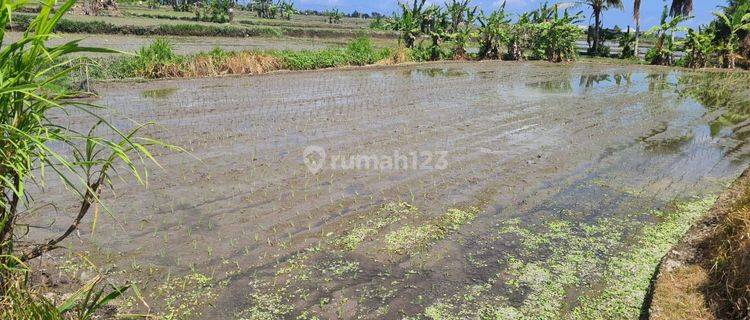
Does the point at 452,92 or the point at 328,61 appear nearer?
the point at 452,92

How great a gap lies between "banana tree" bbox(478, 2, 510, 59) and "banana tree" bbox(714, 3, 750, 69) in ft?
31.3

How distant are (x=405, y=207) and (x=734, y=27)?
25.3m

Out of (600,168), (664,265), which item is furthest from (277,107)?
(664,265)

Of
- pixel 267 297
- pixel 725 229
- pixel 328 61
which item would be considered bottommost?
pixel 267 297

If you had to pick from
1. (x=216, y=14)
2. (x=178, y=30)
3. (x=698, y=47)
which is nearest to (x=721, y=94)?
(x=698, y=47)

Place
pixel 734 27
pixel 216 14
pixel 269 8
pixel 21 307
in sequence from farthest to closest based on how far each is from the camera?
pixel 269 8
pixel 216 14
pixel 734 27
pixel 21 307

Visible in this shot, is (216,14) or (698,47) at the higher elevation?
(216,14)

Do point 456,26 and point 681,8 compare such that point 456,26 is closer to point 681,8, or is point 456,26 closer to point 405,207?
point 681,8

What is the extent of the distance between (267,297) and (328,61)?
17078mm

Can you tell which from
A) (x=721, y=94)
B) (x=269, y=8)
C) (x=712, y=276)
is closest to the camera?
(x=712, y=276)

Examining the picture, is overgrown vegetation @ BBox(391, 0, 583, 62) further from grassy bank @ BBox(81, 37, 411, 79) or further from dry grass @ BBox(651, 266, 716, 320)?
dry grass @ BBox(651, 266, 716, 320)

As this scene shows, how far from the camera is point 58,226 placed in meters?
4.94

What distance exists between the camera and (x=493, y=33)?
2697 centimetres

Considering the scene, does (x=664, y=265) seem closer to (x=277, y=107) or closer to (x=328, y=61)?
(x=277, y=107)
